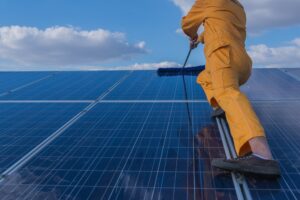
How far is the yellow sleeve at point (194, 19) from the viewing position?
4921 mm

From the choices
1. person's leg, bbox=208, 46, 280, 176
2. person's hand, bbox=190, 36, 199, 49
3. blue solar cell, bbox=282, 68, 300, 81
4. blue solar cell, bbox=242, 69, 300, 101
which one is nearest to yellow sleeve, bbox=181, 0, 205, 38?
person's hand, bbox=190, 36, 199, 49

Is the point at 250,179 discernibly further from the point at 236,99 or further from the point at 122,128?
the point at 122,128

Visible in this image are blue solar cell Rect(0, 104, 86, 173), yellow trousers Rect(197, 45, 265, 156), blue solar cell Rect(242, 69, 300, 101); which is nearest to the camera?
yellow trousers Rect(197, 45, 265, 156)

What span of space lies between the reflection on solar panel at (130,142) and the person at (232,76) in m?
0.18

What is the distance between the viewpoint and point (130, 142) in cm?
435

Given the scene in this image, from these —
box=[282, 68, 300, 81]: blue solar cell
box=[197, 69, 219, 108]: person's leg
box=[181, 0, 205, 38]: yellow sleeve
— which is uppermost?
box=[181, 0, 205, 38]: yellow sleeve

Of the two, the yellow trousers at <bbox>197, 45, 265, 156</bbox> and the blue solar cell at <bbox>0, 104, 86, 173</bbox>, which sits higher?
the yellow trousers at <bbox>197, 45, 265, 156</bbox>

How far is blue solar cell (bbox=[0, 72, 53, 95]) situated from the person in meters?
4.26

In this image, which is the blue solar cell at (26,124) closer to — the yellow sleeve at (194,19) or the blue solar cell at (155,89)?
the blue solar cell at (155,89)

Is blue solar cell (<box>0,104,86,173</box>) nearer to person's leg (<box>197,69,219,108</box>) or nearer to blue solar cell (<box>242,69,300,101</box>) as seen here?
person's leg (<box>197,69,219,108</box>)

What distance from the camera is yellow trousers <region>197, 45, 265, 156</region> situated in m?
3.58

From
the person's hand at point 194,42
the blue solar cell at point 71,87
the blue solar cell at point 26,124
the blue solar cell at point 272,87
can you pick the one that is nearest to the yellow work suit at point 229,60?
the person's hand at point 194,42

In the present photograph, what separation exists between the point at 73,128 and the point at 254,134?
7.74 ft

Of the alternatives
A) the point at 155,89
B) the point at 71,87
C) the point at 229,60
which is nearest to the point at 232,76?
the point at 229,60
